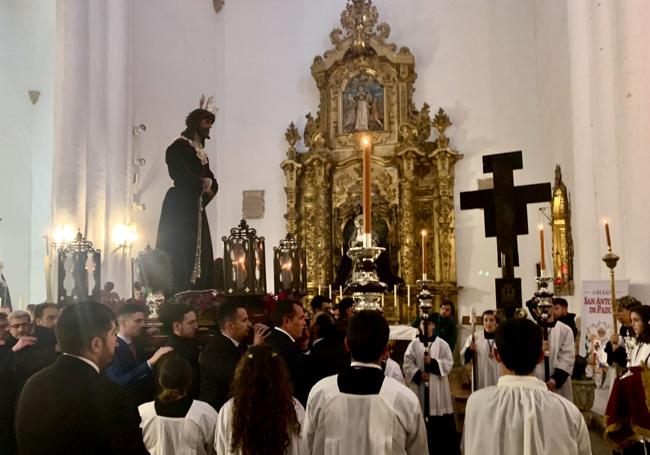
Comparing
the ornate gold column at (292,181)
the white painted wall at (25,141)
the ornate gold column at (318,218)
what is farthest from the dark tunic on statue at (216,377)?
the ornate gold column at (292,181)

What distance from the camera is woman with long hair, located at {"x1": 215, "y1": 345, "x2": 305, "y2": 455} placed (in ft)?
10.2

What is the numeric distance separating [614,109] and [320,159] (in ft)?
26.3

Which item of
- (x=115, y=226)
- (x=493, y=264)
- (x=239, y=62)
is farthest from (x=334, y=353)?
(x=239, y=62)

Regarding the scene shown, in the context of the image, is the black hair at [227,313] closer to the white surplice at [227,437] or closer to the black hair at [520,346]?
the white surplice at [227,437]

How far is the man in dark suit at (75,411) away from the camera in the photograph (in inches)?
104

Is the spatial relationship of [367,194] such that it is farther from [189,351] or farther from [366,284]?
[189,351]

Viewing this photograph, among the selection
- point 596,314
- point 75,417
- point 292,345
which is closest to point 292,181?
point 596,314

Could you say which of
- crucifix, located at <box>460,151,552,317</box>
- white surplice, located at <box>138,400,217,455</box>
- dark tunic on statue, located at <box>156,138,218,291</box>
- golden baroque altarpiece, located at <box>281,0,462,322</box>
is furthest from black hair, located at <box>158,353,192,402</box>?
golden baroque altarpiece, located at <box>281,0,462,322</box>

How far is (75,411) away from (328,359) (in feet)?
7.11

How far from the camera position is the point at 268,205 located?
16.6 meters

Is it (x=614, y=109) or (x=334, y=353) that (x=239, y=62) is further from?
(x=334, y=353)

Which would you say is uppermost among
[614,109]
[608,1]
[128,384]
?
[608,1]

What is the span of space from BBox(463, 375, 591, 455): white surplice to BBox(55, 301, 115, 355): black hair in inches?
71.9

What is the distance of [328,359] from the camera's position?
451 cm
